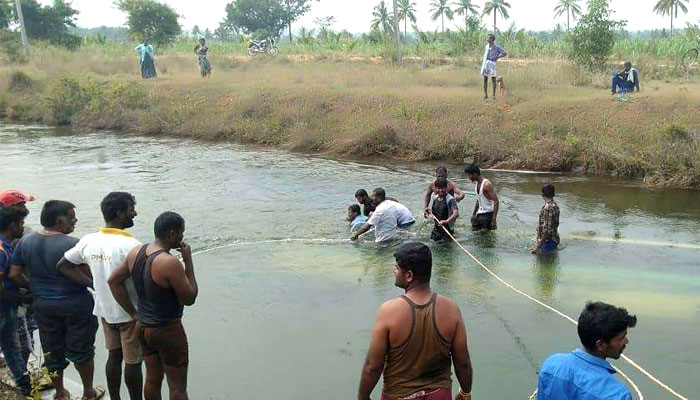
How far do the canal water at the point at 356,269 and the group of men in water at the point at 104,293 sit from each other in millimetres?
1127

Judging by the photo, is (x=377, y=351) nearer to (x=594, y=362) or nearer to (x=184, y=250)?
(x=594, y=362)

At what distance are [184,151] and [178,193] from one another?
6.13 meters

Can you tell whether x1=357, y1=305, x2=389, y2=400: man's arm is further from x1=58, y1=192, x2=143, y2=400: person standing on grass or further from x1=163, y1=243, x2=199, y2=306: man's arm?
x1=58, y1=192, x2=143, y2=400: person standing on grass

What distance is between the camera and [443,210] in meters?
10.1

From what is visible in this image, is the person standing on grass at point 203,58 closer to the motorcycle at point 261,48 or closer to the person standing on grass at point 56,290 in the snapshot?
the motorcycle at point 261,48

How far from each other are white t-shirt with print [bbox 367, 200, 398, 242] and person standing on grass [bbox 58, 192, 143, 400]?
211 inches

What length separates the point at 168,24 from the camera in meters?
47.9

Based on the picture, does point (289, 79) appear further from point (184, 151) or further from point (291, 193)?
point (291, 193)

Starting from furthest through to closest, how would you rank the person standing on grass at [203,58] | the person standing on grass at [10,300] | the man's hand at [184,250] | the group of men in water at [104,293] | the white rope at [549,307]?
the person standing on grass at [203,58] → the white rope at [549,307] → the person standing on grass at [10,300] → the man's hand at [184,250] → the group of men in water at [104,293]

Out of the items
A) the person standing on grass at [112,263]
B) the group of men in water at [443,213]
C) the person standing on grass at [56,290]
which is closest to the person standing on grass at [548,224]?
the group of men in water at [443,213]

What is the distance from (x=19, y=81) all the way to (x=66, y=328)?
30.0 m

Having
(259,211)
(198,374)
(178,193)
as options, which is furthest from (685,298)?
(178,193)

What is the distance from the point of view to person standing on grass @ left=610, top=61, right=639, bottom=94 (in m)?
19.0

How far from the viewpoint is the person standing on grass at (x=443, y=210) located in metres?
9.88
